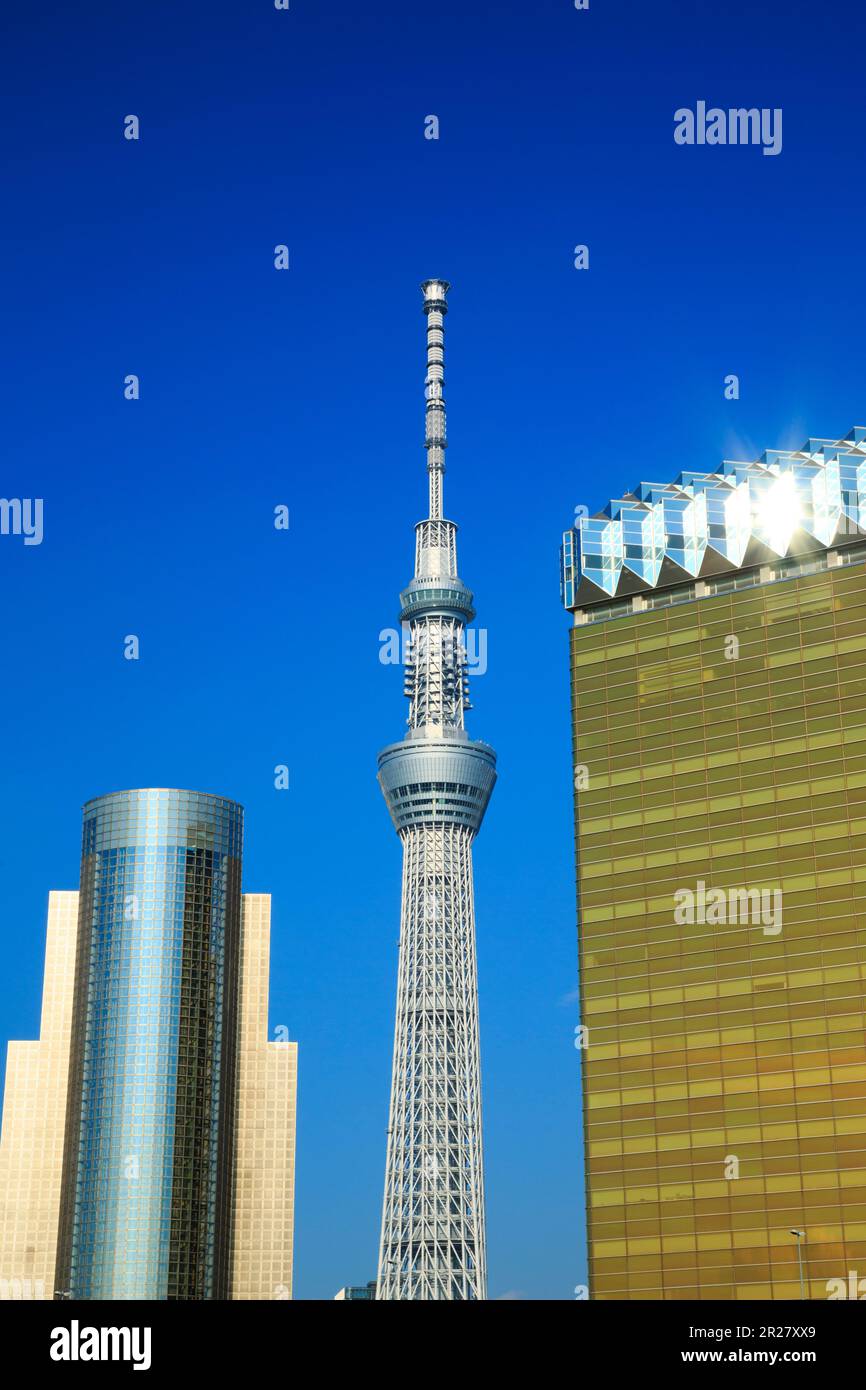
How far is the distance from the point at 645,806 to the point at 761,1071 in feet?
79.4

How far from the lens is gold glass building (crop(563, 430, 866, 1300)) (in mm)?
129000

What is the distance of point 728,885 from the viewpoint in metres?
139

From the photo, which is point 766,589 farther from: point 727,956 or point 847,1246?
point 847,1246

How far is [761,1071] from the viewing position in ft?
436
